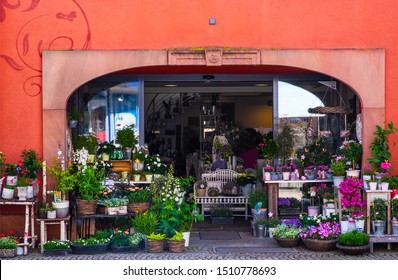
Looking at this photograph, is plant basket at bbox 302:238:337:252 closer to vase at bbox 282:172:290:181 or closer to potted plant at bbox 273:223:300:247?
potted plant at bbox 273:223:300:247

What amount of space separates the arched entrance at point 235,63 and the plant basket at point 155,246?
85.0 inches

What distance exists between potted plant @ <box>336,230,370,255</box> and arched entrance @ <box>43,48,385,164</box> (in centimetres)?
161

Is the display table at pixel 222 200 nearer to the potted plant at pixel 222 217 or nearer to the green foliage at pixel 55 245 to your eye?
the potted plant at pixel 222 217

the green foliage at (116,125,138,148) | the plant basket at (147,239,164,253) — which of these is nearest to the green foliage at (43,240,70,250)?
the plant basket at (147,239,164,253)

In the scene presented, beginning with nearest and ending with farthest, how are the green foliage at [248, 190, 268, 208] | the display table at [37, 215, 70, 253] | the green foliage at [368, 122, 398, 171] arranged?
the display table at [37, 215, 70, 253], the green foliage at [368, 122, 398, 171], the green foliage at [248, 190, 268, 208]

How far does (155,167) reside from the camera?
12.9m

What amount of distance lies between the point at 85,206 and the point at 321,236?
3.62 metres

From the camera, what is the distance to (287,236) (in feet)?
36.6

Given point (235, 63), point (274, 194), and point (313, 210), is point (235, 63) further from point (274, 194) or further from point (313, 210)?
point (313, 210)

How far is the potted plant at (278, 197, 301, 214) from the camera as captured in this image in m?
12.9

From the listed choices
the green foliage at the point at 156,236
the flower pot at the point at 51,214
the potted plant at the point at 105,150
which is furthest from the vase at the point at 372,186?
the flower pot at the point at 51,214

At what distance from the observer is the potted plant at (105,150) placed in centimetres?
1288

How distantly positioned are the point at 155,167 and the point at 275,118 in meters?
2.34

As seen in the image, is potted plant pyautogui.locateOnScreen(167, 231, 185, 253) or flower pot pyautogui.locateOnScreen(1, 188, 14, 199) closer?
potted plant pyautogui.locateOnScreen(167, 231, 185, 253)
